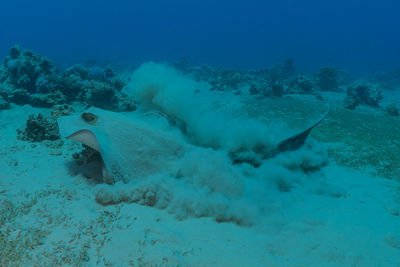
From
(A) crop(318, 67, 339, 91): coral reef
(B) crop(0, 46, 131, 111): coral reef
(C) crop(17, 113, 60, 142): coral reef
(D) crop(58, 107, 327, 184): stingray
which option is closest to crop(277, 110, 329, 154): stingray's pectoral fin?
(D) crop(58, 107, 327, 184): stingray

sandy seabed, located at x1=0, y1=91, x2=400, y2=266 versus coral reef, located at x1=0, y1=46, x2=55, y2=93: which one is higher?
coral reef, located at x1=0, y1=46, x2=55, y2=93

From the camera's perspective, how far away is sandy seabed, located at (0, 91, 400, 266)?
2559 millimetres

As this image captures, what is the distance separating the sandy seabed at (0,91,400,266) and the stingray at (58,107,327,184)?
0.61 m

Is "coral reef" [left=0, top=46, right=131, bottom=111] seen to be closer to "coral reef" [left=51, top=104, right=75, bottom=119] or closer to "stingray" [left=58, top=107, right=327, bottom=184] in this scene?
"coral reef" [left=51, top=104, right=75, bottom=119]

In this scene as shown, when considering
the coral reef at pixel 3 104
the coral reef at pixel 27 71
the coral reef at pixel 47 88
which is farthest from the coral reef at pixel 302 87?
the coral reef at pixel 3 104

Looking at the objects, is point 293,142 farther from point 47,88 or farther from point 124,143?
point 47,88

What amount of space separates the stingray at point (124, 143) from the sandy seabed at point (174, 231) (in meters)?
0.61

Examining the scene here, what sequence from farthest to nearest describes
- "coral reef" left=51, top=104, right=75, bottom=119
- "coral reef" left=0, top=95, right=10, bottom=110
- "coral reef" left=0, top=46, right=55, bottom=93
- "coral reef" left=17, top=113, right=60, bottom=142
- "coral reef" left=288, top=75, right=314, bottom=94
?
"coral reef" left=288, top=75, right=314, bottom=94
"coral reef" left=0, top=46, right=55, bottom=93
"coral reef" left=0, top=95, right=10, bottom=110
"coral reef" left=51, top=104, right=75, bottom=119
"coral reef" left=17, top=113, right=60, bottom=142

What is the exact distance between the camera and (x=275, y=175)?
445 centimetres

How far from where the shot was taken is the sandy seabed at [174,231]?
8.39 ft

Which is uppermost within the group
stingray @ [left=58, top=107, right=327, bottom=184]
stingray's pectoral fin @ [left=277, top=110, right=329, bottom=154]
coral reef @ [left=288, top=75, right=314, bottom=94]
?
stingray @ [left=58, top=107, right=327, bottom=184]

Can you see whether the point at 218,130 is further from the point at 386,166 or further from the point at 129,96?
the point at 129,96

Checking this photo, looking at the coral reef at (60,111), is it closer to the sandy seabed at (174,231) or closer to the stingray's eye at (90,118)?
the sandy seabed at (174,231)

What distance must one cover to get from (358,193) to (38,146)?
23.5ft
